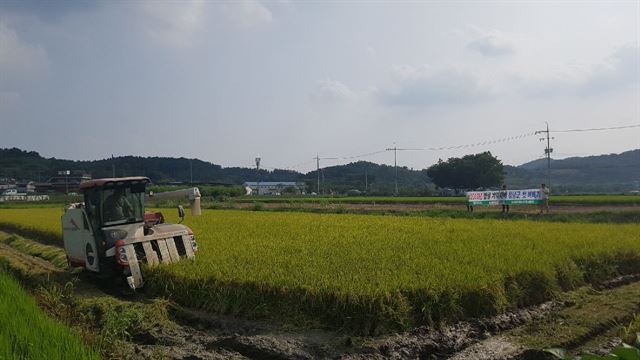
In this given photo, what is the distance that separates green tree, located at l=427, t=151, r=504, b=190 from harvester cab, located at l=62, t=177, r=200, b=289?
6822 centimetres

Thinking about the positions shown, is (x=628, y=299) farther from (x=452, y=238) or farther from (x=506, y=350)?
(x=452, y=238)

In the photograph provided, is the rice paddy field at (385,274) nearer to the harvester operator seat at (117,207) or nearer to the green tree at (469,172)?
the harvester operator seat at (117,207)

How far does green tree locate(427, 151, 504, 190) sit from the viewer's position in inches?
2896

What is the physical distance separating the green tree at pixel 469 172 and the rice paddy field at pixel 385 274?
6321cm

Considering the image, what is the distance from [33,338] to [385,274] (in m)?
4.59

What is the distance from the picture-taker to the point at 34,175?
10838 cm

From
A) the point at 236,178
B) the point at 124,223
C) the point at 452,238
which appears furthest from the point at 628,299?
the point at 236,178

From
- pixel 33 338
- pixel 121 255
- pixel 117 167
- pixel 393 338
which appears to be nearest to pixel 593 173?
pixel 117 167

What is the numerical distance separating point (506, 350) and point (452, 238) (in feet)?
20.1

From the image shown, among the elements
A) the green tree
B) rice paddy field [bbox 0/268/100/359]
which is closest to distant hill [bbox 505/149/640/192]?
the green tree

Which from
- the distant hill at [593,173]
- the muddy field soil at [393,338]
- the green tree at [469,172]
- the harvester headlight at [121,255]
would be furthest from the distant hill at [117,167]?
the muddy field soil at [393,338]

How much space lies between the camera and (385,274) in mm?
7754

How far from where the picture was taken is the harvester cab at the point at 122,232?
9.71 m

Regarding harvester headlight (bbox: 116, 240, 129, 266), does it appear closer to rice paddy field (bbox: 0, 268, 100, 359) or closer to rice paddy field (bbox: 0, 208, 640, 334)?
rice paddy field (bbox: 0, 208, 640, 334)
